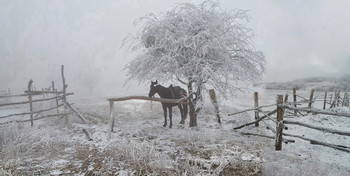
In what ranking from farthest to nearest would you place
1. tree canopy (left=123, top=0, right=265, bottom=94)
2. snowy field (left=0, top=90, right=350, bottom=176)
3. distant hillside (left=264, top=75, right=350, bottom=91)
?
distant hillside (left=264, top=75, right=350, bottom=91) → tree canopy (left=123, top=0, right=265, bottom=94) → snowy field (left=0, top=90, right=350, bottom=176)

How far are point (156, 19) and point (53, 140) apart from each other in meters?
6.23

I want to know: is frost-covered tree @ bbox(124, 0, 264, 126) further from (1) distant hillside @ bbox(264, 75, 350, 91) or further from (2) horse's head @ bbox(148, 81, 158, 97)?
(1) distant hillside @ bbox(264, 75, 350, 91)

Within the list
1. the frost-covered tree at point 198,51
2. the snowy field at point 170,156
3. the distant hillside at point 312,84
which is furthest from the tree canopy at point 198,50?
the distant hillside at point 312,84

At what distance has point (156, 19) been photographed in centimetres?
861

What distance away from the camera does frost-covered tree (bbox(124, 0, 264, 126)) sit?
292 inches

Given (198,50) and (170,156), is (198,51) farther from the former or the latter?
(170,156)

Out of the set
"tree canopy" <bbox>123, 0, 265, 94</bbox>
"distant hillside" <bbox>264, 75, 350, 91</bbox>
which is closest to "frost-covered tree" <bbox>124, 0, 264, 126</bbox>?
"tree canopy" <bbox>123, 0, 265, 94</bbox>

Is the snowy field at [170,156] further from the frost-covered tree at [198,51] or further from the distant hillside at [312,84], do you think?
the distant hillside at [312,84]

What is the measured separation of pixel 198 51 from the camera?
7.33 metres

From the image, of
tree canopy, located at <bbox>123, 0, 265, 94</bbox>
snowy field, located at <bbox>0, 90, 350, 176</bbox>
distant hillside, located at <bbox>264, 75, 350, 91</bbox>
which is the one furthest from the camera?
distant hillside, located at <bbox>264, 75, 350, 91</bbox>

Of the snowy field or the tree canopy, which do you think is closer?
the snowy field

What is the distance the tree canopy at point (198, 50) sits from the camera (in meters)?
7.41

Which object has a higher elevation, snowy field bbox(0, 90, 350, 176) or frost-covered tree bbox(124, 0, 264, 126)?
frost-covered tree bbox(124, 0, 264, 126)

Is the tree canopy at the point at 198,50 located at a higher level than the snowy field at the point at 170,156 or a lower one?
higher
